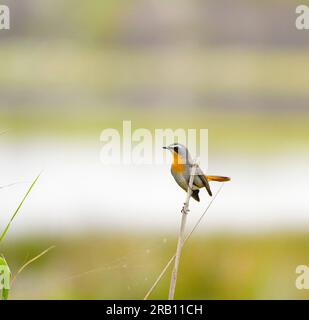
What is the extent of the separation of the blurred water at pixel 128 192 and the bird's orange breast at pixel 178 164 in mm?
1649

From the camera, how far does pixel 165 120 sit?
334 inches

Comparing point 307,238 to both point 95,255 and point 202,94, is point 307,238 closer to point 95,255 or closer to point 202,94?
point 95,255

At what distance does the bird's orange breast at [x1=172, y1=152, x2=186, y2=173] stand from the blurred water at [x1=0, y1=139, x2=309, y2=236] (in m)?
1.65

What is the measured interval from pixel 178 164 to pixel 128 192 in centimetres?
296

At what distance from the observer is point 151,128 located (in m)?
8.04

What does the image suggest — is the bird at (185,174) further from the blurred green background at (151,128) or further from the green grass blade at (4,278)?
the green grass blade at (4,278)

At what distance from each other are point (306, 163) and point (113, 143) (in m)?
1.13

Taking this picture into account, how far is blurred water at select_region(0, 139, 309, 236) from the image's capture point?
19.2ft

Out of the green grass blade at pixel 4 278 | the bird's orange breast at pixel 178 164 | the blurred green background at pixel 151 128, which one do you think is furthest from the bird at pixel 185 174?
the green grass blade at pixel 4 278

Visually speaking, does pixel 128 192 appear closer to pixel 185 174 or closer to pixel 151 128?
pixel 151 128

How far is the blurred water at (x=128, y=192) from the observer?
19.2ft

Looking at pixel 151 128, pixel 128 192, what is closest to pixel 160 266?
pixel 128 192

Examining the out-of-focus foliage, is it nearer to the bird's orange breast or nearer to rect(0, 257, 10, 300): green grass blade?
the bird's orange breast
